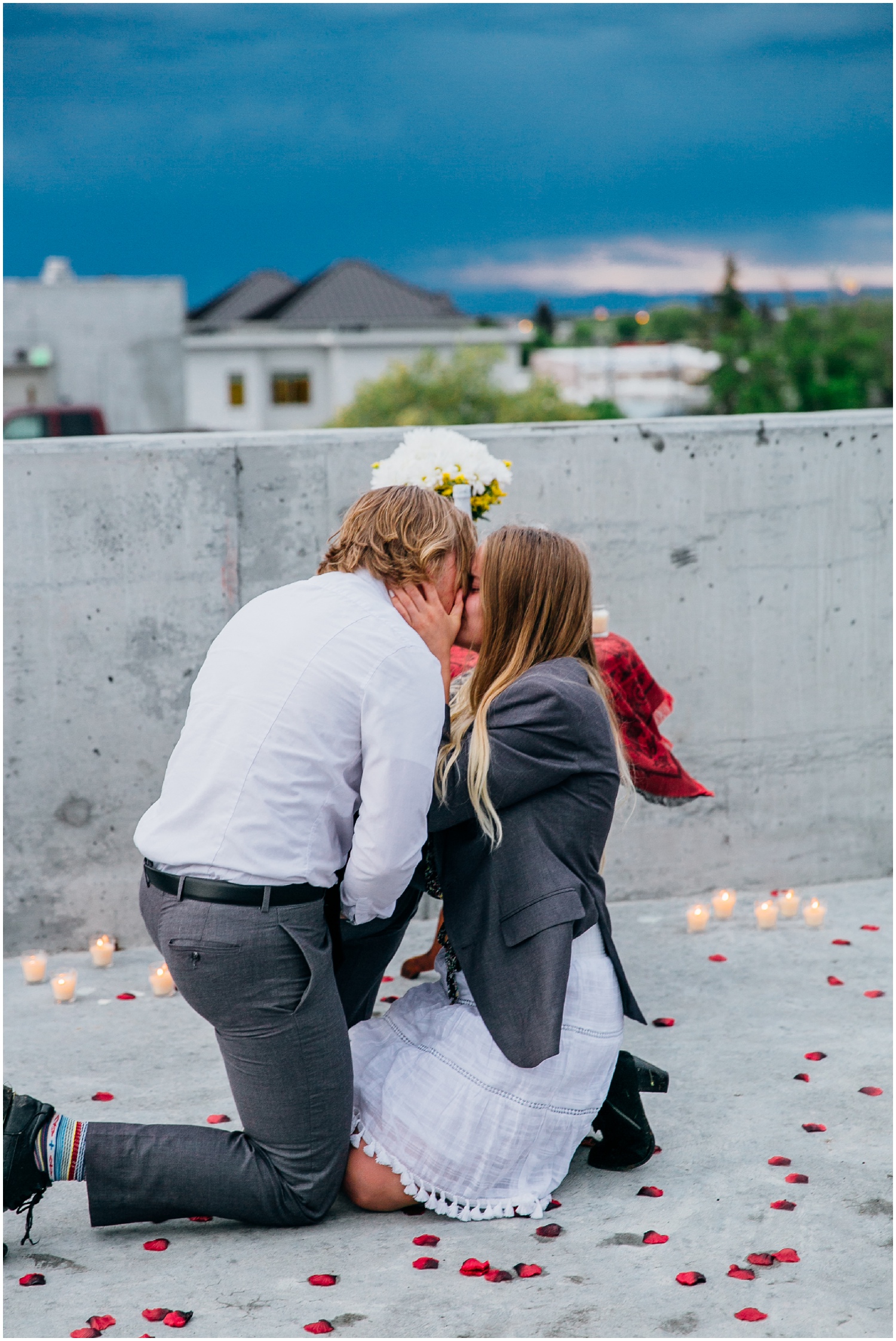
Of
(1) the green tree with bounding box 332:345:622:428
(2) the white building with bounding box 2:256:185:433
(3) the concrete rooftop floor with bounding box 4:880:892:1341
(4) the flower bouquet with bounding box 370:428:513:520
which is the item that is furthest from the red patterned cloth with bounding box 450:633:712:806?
(1) the green tree with bounding box 332:345:622:428

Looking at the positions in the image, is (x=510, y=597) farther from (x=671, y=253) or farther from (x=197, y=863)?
(x=671, y=253)

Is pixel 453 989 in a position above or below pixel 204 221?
below

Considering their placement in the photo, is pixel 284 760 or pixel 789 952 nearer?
pixel 284 760

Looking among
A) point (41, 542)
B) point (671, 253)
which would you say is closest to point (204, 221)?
point (671, 253)

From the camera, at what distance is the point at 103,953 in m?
4.51

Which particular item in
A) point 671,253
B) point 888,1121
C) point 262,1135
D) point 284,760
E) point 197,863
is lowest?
point 888,1121

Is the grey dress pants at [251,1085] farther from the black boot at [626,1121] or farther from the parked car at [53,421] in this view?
the parked car at [53,421]

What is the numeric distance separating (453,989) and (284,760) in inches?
30.9

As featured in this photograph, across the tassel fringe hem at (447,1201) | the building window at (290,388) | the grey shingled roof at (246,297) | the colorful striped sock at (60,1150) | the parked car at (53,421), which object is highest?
the grey shingled roof at (246,297)

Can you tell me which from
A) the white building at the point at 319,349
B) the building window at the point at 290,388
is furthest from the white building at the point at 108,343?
the building window at the point at 290,388

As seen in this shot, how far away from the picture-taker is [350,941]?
2.93 m

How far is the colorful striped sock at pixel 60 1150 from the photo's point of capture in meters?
2.59

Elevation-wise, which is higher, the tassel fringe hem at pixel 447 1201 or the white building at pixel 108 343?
the white building at pixel 108 343

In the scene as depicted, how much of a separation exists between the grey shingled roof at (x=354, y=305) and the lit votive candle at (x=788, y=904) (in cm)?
6651
